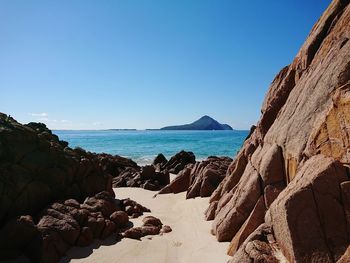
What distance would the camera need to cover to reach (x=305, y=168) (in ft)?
26.0

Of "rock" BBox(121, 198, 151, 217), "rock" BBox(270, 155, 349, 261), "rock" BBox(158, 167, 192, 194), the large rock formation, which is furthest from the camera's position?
"rock" BBox(158, 167, 192, 194)

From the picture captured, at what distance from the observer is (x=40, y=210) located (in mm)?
13750

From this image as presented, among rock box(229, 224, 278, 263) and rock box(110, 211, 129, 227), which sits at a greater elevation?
rock box(229, 224, 278, 263)

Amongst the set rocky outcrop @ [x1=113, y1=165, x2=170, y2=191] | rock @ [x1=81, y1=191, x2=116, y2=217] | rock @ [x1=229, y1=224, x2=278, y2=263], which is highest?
rock @ [x1=229, y1=224, x2=278, y2=263]

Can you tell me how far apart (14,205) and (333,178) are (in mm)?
12347

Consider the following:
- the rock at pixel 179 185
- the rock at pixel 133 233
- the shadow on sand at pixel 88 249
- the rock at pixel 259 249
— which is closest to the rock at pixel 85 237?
the shadow on sand at pixel 88 249

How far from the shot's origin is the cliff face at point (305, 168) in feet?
22.6

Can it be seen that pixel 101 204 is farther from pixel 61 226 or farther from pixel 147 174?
pixel 147 174

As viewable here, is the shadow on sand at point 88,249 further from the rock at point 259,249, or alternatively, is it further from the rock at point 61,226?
the rock at point 259,249

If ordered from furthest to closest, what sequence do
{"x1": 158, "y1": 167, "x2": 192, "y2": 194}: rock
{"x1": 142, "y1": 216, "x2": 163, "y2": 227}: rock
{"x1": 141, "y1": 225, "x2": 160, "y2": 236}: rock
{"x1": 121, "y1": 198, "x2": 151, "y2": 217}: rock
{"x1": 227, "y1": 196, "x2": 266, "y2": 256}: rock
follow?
{"x1": 158, "y1": 167, "x2": 192, "y2": 194}: rock
{"x1": 121, "y1": 198, "x2": 151, "y2": 217}: rock
{"x1": 142, "y1": 216, "x2": 163, "y2": 227}: rock
{"x1": 141, "y1": 225, "x2": 160, "y2": 236}: rock
{"x1": 227, "y1": 196, "x2": 266, "y2": 256}: rock

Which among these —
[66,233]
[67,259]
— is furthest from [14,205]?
[67,259]

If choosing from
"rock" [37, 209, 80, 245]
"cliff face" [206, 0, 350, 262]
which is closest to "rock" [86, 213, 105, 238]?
"rock" [37, 209, 80, 245]

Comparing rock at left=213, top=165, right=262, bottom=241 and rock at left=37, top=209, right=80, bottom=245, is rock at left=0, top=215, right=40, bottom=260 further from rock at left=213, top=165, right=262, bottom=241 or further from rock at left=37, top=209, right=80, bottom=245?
rock at left=213, top=165, right=262, bottom=241

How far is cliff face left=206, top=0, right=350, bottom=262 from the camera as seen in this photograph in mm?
6902
